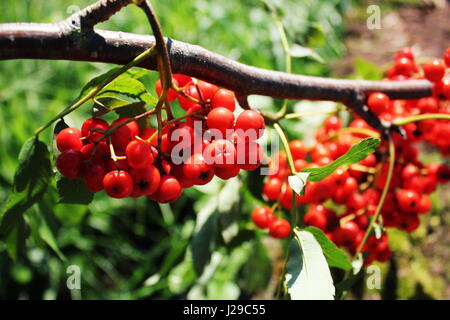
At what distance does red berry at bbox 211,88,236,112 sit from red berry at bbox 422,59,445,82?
0.60 m

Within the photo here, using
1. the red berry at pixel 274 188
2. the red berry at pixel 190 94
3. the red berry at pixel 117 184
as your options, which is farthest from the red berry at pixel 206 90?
the red berry at pixel 274 188

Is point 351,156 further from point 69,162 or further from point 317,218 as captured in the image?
point 69,162

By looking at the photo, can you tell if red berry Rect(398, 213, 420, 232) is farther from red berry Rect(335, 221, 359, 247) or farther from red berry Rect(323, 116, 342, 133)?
red berry Rect(323, 116, 342, 133)

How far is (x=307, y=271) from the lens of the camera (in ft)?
2.86

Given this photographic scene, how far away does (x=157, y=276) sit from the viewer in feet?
4.83

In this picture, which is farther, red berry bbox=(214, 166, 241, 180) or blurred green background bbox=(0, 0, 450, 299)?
blurred green background bbox=(0, 0, 450, 299)

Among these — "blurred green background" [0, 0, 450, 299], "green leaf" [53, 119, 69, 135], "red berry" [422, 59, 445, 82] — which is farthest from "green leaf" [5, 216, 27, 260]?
"red berry" [422, 59, 445, 82]

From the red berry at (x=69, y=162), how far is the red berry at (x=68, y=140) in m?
0.02

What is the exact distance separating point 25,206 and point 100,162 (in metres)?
0.31

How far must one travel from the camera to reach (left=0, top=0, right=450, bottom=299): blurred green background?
136 centimetres

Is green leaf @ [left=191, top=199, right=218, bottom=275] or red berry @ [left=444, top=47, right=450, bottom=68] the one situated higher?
red berry @ [left=444, top=47, right=450, bottom=68]

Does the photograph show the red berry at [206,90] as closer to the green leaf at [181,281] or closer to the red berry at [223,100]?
the red berry at [223,100]

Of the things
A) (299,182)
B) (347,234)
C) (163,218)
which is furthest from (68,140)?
(163,218)
